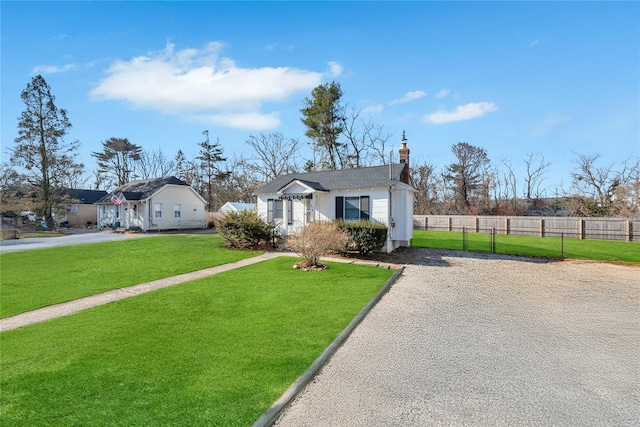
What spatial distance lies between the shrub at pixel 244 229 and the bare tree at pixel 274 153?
22.4 meters

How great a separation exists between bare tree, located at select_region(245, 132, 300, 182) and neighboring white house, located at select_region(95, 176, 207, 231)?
1034 centimetres

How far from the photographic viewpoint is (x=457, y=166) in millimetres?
34594

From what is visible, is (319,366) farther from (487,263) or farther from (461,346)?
(487,263)

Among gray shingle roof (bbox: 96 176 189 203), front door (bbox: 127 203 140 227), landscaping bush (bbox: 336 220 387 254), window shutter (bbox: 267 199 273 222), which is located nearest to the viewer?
landscaping bush (bbox: 336 220 387 254)

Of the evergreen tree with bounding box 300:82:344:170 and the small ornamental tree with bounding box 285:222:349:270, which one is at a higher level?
the evergreen tree with bounding box 300:82:344:170

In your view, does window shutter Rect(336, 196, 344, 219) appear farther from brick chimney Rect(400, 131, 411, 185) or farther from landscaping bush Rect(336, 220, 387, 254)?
brick chimney Rect(400, 131, 411, 185)

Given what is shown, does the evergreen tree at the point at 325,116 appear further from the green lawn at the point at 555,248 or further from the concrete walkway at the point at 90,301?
the concrete walkway at the point at 90,301

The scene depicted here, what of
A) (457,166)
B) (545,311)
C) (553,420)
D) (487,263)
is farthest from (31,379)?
(457,166)

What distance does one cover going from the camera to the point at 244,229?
15148 millimetres

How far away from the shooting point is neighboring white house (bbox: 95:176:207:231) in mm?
25844

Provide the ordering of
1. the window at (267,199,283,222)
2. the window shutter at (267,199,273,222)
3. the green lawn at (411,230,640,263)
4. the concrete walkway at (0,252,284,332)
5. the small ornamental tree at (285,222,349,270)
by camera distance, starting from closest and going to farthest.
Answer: the concrete walkway at (0,252,284,332) < the small ornamental tree at (285,222,349,270) < the green lawn at (411,230,640,263) < the window at (267,199,283,222) < the window shutter at (267,199,273,222)

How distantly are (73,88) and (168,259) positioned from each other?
8028 mm

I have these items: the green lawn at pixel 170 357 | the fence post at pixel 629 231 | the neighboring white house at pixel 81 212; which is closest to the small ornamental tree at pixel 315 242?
the green lawn at pixel 170 357

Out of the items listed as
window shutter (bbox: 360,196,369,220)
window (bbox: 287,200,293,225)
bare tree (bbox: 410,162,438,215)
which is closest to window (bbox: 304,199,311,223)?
window (bbox: 287,200,293,225)
